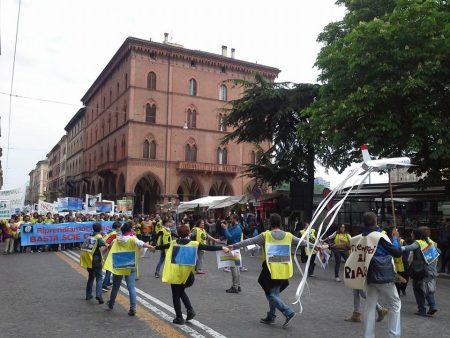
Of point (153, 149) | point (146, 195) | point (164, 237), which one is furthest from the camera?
point (146, 195)

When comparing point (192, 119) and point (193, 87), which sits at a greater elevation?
point (193, 87)

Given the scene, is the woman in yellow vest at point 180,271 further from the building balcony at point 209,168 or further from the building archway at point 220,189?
the building archway at point 220,189

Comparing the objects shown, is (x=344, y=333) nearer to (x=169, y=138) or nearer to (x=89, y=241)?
(x=89, y=241)

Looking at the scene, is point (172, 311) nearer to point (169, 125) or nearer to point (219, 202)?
point (219, 202)

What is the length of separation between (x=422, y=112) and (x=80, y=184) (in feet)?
236

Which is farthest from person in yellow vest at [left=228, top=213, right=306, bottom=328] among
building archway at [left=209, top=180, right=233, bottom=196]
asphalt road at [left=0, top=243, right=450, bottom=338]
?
building archway at [left=209, top=180, right=233, bottom=196]

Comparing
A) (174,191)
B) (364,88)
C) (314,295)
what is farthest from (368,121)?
(174,191)

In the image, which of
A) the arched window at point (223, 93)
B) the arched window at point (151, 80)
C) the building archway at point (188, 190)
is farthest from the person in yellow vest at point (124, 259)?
the arched window at point (223, 93)

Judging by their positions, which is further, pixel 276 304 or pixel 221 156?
pixel 221 156

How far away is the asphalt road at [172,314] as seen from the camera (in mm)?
6895

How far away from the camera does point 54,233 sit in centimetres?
2162

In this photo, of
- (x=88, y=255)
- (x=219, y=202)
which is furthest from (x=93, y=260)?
(x=219, y=202)

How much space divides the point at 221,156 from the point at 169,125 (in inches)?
294

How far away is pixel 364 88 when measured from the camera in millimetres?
15062
